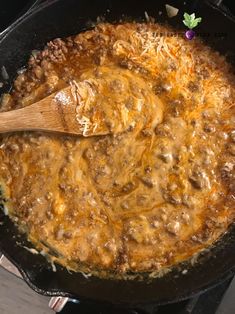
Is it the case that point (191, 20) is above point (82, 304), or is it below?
above

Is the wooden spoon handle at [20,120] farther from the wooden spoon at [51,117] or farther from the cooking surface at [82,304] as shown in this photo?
the cooking surface at [82,304]

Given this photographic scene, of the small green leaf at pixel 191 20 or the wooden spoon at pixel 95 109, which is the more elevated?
the small green leaf at pixel 191 20

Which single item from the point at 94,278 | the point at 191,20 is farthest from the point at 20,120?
the point at 191,20

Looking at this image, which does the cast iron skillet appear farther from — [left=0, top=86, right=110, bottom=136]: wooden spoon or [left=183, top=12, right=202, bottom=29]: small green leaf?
[left=0, top=86, right=110, bottom=136]: wooden spoon

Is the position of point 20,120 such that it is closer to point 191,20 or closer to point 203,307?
point 191,20

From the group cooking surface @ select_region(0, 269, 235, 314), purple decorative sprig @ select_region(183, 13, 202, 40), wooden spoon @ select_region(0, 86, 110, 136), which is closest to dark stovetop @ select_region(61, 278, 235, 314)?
cooking surface @ select_region(0, 269, 235, 314)

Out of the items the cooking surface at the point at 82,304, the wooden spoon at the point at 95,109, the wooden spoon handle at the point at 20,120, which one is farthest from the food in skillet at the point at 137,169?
the cooking surface at the point at 82,304

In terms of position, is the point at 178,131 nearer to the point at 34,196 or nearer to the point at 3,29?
the point at 34,196
